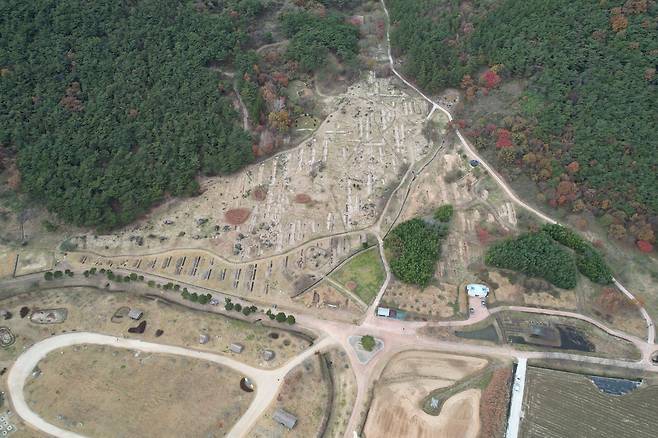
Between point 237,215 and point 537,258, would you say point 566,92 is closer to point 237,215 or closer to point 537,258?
point 537,258

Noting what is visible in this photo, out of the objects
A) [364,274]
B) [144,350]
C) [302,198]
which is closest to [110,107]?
[302,198]

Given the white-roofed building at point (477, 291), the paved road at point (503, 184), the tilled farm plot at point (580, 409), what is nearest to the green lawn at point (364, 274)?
the white-roofed building at point (477, 291)

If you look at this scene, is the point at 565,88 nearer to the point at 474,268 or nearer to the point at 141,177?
the point at 474,268

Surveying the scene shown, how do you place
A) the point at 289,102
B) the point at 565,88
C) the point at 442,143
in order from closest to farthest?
the point at 565,88, the point at 442,143, the point at 289,102

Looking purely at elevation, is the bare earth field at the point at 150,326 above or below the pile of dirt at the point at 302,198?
below

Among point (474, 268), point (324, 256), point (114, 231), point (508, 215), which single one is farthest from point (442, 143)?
point (114, 231)

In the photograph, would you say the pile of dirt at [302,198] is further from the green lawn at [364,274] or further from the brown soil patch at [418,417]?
the brown soil patch at [418,417]
